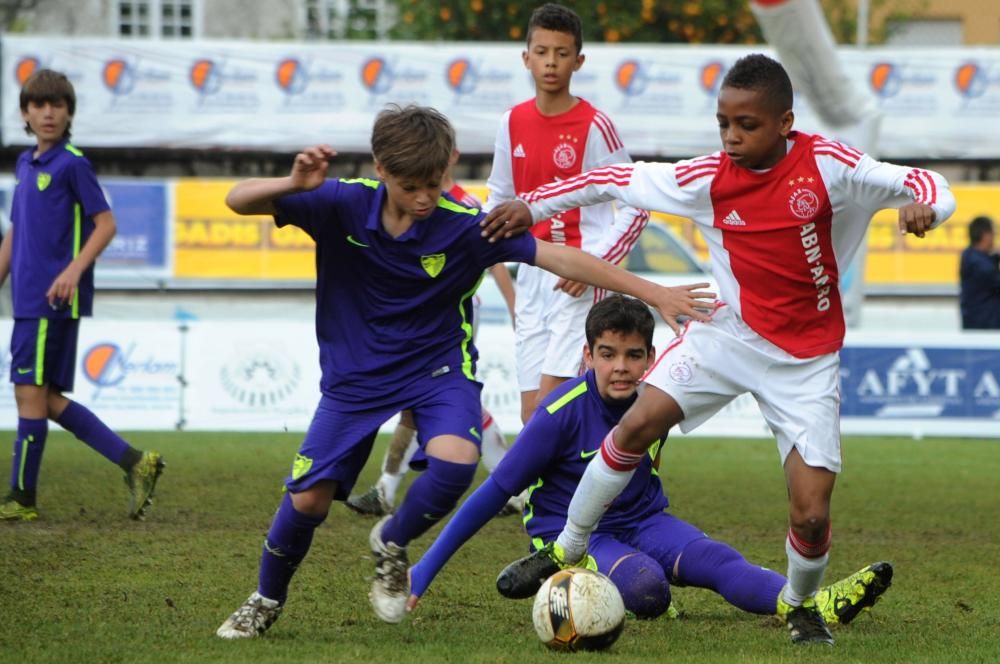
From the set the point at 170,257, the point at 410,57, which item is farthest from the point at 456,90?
the point at 170,257

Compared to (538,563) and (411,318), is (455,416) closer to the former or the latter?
(411,318)

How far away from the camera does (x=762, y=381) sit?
220 inches

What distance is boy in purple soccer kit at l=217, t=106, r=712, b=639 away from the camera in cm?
536

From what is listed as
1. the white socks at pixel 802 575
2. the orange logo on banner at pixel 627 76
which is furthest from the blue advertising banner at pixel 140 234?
the white socks at pixel 802 575

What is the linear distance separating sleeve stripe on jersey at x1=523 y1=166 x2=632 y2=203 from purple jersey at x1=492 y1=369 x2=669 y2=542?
0.79 metres

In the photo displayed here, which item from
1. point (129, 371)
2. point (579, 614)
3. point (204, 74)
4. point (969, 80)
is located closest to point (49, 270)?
point (579, 614)

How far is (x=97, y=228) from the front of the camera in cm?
848

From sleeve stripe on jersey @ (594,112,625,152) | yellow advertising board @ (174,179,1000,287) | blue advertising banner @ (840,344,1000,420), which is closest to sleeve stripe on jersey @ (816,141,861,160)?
sleeve stripe on jersey @ (594,112,625,152)

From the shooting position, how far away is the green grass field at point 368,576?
529cm

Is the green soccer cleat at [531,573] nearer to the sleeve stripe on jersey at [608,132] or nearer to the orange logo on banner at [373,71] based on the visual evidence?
the sleeve stripe on jersey at [608,132]

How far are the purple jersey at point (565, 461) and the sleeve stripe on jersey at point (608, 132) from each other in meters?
1.94

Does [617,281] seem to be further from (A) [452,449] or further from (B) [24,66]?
(B) [24,66]

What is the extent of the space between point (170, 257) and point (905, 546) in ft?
58.8

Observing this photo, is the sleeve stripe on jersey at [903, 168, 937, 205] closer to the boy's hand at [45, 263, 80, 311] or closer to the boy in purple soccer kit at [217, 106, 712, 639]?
the boy in purple soccer kit at [217, 106, 712, 639]
